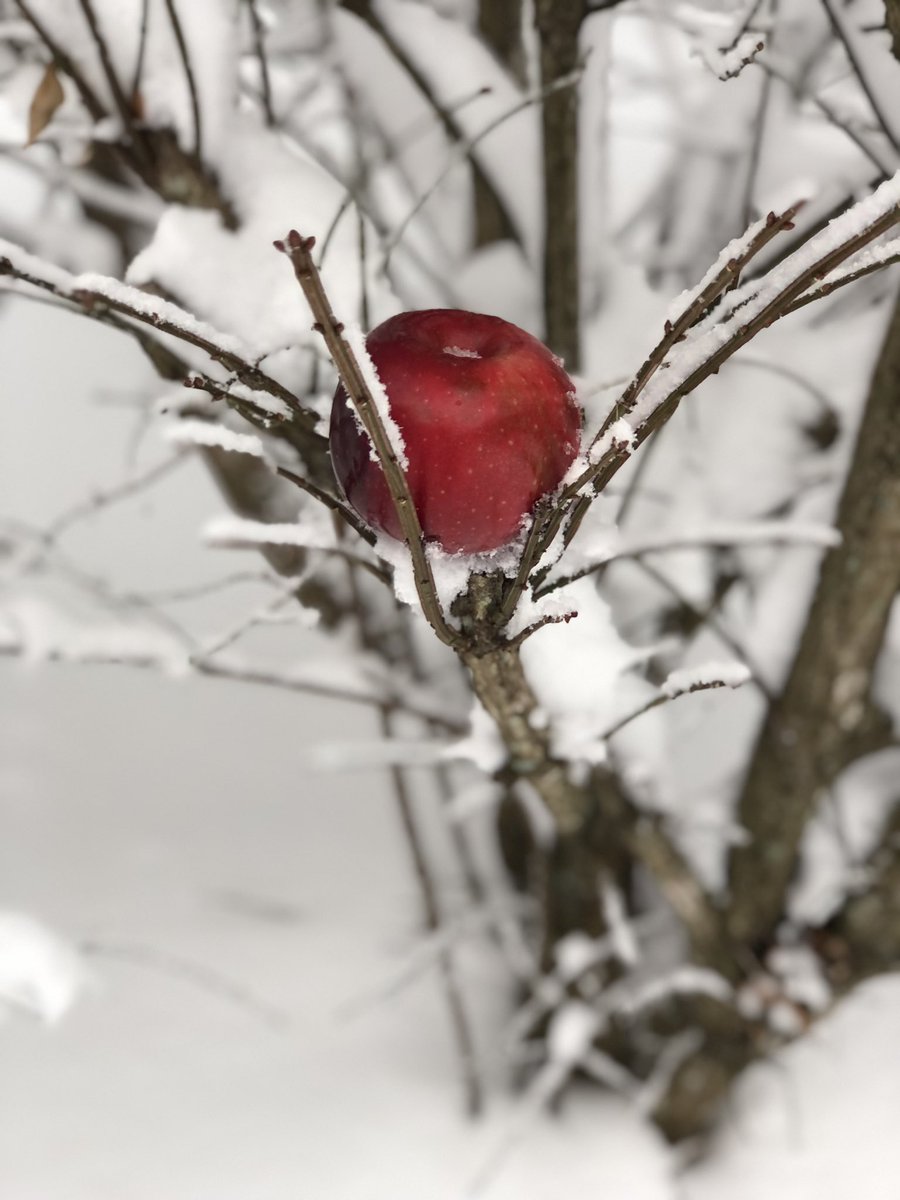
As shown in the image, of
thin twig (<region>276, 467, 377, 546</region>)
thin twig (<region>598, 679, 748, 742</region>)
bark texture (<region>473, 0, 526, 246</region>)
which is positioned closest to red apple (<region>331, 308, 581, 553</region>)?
thin twig (<region>276, 467, 377, 546</region>)

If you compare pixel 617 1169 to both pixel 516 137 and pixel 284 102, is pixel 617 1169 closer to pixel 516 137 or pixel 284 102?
pixel 516 137

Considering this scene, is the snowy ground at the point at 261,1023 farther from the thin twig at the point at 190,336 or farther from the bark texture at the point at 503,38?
the bark texture at the point at 503,38

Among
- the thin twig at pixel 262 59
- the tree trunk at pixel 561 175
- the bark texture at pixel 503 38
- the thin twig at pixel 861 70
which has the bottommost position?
the thin twig at pixel 861 70

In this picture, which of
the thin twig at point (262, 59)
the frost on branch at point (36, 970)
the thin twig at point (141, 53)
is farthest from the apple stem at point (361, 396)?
the frost on branch at point (36, 970)

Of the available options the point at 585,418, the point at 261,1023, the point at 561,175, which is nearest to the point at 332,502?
the point at 585,418

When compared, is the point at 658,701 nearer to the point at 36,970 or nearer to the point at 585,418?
the point at 585,418

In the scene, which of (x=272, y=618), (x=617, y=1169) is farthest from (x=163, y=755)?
(x=272, y=618)

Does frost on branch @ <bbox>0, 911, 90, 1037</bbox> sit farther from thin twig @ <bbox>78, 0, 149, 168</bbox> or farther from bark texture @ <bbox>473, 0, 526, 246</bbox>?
bark texture @ <bbox>473, 0, 526, 246</bbox>
